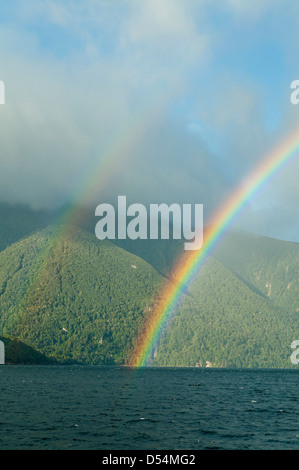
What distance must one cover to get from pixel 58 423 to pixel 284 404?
2298 inches

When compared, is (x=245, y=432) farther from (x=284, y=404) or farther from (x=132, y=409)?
(x=284, y=404)

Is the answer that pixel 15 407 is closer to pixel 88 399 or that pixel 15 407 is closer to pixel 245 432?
pixel 88 399

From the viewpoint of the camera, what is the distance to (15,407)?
8244 centimetres
